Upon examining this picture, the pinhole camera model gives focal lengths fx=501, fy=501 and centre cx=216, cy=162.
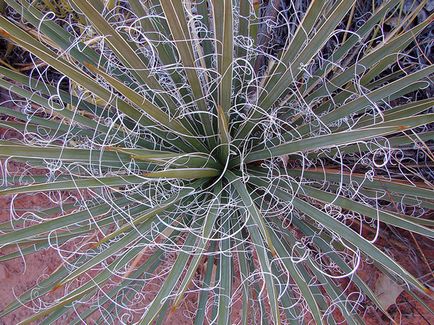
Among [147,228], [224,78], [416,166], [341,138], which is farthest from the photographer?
[416,166]

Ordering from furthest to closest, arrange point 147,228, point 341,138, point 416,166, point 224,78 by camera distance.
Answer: point 416,166
point 147,228
point 224,78
point 341,138

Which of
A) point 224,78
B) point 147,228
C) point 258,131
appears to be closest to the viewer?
point 224,78

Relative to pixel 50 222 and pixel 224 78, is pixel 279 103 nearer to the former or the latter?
pixel 224 78

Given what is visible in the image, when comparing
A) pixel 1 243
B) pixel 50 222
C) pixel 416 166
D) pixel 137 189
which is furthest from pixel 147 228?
pixel 416 166

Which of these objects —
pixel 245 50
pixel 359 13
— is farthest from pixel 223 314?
pixel 359 13

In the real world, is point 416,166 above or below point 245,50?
below

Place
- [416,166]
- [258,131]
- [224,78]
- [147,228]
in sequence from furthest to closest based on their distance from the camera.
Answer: [416,166], [258,131], [147,228], [224,78]

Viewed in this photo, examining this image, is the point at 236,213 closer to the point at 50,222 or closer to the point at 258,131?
the point at 258,131

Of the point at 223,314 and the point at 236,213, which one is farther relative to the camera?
the point at 236,213

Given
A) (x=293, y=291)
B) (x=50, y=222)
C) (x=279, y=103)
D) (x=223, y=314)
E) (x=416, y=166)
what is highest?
(x=279, y=103)
